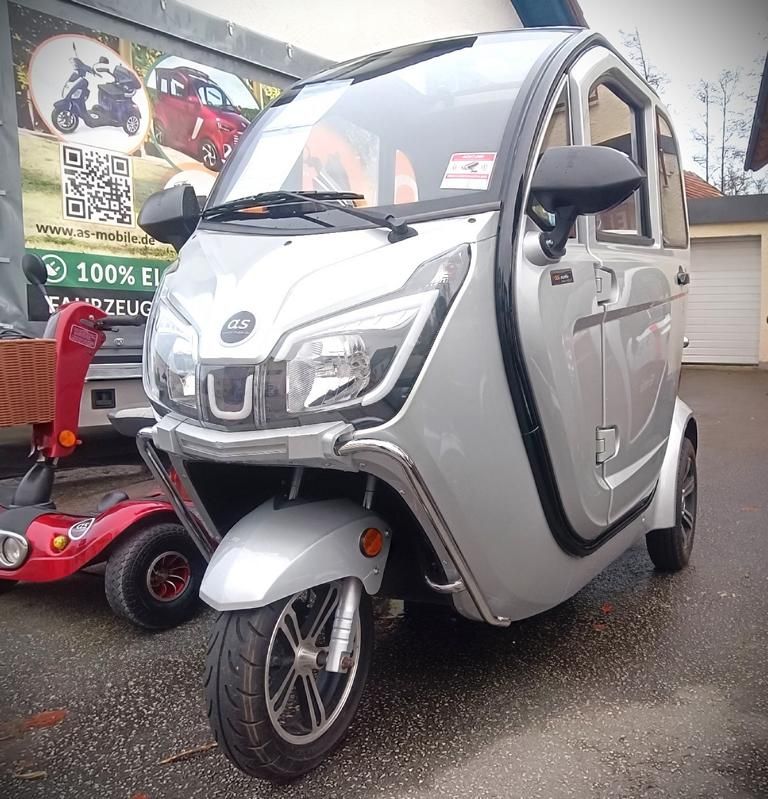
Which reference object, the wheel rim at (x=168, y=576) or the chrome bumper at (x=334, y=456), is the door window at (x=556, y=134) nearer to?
the chrome bumper at (x=334, y=456)

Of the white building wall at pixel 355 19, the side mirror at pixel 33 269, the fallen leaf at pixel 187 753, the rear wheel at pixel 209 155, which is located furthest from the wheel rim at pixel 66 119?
the fallen leaf at pixel 187 753

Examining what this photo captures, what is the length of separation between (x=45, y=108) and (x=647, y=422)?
4255mm

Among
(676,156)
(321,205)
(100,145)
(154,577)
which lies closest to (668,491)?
(676,156)

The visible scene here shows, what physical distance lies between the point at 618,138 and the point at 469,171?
3.41 ft

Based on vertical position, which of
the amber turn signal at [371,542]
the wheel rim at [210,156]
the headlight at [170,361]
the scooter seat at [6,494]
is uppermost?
the wheel rim at [210,156]

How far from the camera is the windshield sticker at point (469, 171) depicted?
227 cm

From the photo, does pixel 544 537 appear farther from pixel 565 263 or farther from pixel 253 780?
pixel 253 780

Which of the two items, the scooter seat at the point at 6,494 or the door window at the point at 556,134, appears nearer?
the door window at the point at 556,134

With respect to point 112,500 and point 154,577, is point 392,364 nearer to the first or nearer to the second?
point 154,577

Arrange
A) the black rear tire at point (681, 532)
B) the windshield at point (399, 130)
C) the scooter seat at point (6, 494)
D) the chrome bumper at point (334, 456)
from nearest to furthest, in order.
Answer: the chrome bumper at point (334, 456), the windshield at point (399, 130), the scooter seat at point (6, 494), the black rear tire at point (681, 532)

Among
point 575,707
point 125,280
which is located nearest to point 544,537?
point 575,707

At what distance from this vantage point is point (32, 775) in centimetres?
221

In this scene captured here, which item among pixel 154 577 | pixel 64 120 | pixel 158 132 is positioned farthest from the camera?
pixel 158 132

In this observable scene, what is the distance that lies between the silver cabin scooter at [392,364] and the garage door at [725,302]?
14.3m
